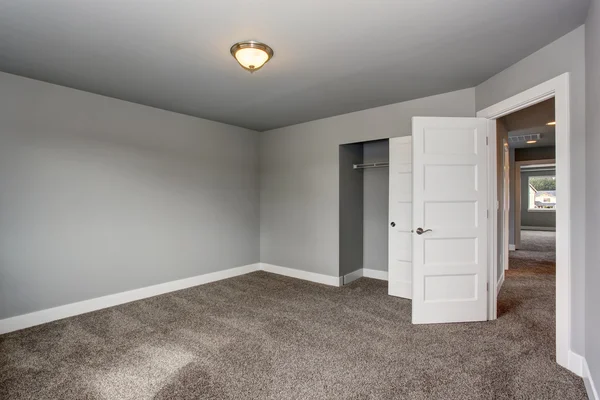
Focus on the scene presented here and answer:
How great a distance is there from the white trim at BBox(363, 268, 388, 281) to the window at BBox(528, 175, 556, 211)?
34.4 ft

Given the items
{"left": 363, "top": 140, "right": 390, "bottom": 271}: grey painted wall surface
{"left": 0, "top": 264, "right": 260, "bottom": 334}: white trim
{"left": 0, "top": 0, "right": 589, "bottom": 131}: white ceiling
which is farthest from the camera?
{"left": 363, "top": 140, "right": 390, "bottom": 271}: grey painted wall surface

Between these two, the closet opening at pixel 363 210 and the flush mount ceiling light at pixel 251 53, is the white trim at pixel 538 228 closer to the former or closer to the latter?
the closet opening at pixel 363 210

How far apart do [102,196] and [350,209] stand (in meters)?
3.44

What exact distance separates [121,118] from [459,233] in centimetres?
427

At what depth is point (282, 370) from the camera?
94.7 inches

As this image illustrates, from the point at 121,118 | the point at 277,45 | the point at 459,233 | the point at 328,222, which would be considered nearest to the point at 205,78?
the point at 277,45

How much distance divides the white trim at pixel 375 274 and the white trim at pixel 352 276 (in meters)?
0.08

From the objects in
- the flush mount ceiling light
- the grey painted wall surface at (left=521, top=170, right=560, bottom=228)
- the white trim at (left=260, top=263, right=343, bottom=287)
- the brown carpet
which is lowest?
the brown carpet

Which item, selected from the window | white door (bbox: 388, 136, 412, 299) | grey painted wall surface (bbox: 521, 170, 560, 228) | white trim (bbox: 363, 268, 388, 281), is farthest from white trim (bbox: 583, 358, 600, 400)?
the window

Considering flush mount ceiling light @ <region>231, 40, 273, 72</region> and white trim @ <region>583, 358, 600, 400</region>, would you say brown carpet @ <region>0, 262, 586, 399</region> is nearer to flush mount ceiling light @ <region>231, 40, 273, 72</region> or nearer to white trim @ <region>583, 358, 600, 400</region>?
white trim @ <region>583, 358, 600, 400</region>

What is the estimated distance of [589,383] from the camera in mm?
2084

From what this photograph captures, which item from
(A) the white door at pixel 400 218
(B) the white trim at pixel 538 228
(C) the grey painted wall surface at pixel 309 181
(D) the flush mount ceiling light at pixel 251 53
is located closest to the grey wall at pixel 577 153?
(C) the grey painted wall surface at pixel 309 181

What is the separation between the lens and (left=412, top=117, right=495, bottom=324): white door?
3.29 metres

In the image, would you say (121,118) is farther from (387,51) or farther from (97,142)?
(387,51)
